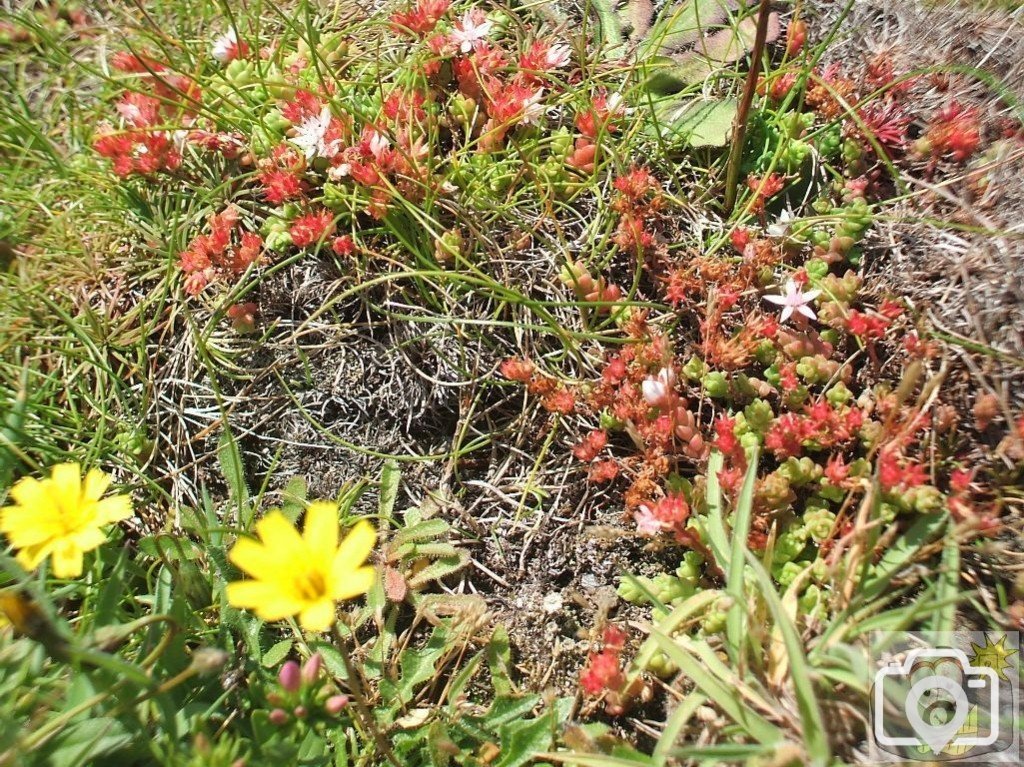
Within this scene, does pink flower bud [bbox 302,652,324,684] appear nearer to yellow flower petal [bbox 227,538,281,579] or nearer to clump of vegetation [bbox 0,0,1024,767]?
clump of vegetation [bbox 0,0,1024,767]

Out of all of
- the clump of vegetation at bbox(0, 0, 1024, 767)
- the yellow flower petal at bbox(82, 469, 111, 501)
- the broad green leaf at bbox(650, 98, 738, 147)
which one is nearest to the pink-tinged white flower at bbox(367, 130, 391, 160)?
the clump of vegetation at bbox(0, 0, 1024, 767)

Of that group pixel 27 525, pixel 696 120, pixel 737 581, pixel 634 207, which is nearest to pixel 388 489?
pixel 27 525

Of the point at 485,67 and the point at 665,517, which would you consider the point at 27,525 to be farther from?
the point at 485,67

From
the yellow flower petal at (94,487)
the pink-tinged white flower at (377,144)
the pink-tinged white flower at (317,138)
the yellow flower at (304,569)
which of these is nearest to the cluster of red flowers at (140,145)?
the pink-tinged white flower at (317,138)

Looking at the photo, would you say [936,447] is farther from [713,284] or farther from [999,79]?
[999,79]

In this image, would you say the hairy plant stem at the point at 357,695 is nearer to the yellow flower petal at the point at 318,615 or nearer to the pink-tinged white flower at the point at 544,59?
the yellow flower petal at the point at 318,615

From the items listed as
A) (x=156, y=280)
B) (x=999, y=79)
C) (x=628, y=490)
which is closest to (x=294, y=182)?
(x=156, y=280)

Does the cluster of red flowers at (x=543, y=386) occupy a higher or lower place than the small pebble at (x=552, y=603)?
higher
